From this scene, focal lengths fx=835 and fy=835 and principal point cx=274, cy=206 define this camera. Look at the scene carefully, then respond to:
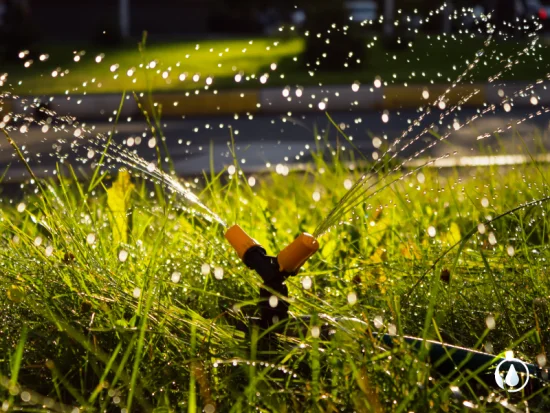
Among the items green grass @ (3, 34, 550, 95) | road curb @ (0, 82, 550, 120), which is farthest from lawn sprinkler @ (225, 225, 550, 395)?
road curb @ (0, 82, 550, 120)

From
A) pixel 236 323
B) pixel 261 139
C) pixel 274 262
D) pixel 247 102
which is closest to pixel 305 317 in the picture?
pixel 274 262

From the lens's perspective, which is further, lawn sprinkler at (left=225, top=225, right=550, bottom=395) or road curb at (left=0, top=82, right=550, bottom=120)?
road curb at (left=0, top=82, right=550, bottom=120)

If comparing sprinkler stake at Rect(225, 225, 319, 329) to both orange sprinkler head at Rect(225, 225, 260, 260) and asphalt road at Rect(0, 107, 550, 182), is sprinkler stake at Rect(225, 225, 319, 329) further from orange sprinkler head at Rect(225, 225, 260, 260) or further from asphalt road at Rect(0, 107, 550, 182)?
asphalt road at Rect(0, 107, 550, 182)

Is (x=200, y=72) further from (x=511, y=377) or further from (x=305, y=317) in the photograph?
(x=511, y=377)

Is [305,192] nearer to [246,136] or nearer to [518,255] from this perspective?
[518,255]

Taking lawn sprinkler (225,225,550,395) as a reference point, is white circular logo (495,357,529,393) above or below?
below

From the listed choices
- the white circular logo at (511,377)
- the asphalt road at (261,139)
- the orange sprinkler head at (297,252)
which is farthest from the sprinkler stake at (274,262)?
the asphalt road at (261,139)
